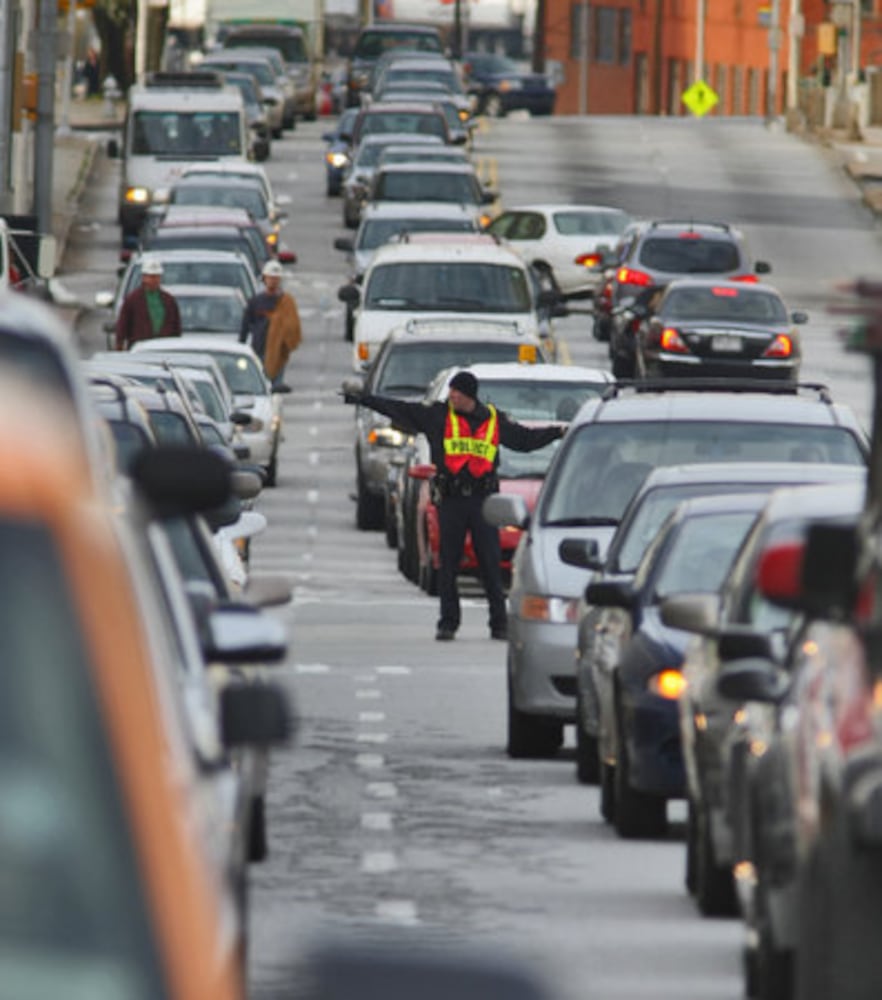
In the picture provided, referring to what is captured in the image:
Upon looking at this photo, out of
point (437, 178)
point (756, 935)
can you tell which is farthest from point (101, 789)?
point (437, 178)

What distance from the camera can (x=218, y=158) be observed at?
219 feet

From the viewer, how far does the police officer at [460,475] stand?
2441cm

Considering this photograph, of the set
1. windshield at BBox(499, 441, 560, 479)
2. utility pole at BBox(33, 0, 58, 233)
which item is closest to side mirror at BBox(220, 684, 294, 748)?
windshield at BBox(499, 441, 560, 479)

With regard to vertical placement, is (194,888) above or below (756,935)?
above

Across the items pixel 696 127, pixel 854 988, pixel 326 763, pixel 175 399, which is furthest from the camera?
pixel 696 127

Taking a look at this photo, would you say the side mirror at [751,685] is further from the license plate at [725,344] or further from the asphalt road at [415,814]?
the license plate at [725,344]

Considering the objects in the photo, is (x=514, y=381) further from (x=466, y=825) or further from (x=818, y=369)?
(x=818, y=369)

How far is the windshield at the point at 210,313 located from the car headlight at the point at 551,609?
26899 millimetres

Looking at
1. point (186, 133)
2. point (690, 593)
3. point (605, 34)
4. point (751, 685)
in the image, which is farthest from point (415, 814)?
point (605, 34)

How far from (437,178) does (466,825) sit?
48.7m

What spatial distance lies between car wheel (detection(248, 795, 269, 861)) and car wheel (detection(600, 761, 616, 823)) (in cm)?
205

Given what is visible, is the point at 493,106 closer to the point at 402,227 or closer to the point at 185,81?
the point at 185,81

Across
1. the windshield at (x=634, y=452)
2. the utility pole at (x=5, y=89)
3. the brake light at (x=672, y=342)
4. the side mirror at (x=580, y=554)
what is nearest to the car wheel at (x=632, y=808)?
the side mirror at (x=580, y=554)

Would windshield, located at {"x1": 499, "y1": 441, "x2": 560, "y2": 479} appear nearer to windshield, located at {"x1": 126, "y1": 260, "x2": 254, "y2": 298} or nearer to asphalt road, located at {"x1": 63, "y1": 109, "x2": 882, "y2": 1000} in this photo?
asphalt road, located at {"x1": 63, "y1": 109, "x2": 882, "y2": 1000}
